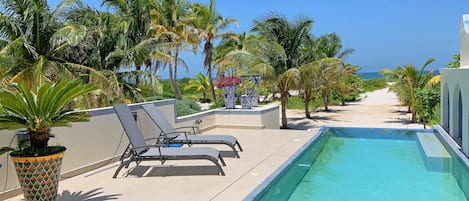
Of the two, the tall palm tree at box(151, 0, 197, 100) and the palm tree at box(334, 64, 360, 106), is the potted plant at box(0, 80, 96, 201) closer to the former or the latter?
the tall palm tree at box(151, 0, 197, 100)

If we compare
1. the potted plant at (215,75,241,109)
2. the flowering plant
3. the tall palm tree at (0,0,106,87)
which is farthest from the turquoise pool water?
the tall palm tree at (0,0,106,87)

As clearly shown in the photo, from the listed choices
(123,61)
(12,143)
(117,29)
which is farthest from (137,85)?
(12,143)

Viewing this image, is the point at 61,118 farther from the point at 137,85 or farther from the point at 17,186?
the point at 137,85

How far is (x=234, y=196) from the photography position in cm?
565

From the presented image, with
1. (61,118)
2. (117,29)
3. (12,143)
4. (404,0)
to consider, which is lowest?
(12,143)

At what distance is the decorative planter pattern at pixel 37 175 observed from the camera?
15.8 ft

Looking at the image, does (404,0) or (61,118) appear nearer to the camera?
(61,118)

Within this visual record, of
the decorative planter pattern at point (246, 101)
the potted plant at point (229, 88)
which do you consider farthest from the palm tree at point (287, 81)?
the potted plant at point (229, 88)

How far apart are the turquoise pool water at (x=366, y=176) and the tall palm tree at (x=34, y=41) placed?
308 inches

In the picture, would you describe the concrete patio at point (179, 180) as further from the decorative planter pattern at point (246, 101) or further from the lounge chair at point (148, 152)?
the decorative planter pattern at point (246, 101)

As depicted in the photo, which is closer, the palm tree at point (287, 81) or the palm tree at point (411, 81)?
the palm tree at point (287, 81)

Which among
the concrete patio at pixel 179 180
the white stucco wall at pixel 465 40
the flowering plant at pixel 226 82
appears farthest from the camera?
the flowering plant at pixel 226 82

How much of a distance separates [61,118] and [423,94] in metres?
16.2

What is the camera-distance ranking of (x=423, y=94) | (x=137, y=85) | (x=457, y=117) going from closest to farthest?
(x=457, y=117), (x=137, y=85), (x=423, y=94)
